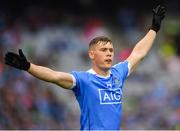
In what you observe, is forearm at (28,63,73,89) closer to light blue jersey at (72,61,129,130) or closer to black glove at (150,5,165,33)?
light blue jersey at (72,61,129,130)

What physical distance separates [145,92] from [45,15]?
10.9ft

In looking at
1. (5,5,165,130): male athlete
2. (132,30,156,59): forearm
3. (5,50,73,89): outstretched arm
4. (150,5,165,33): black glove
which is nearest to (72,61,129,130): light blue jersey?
(5,5,165,130): male athlete

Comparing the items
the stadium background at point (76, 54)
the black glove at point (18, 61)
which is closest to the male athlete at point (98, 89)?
the black glove at point (18, 61)

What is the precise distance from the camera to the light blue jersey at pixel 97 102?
7.30 m

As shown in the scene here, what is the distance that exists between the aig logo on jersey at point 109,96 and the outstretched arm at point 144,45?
67 cm

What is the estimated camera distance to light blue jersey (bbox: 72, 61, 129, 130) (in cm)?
730

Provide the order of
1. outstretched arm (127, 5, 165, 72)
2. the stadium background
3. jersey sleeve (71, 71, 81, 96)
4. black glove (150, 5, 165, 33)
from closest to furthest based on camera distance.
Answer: jersey sleeve (71, 71, 81, 96) → outstretched arm (127, 5, 165, 72) → black glove (150, 5, 165, 33) → the stadium background

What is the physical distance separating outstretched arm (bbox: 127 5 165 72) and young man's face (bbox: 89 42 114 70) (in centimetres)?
63

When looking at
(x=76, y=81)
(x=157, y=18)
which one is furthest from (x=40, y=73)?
(x=157, y=18)

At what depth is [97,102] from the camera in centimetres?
732

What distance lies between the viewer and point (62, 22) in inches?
680

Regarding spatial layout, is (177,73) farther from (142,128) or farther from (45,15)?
(45,15)

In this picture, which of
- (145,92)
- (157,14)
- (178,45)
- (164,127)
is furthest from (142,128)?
(157,14)

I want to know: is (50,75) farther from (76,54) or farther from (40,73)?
(76,54)
